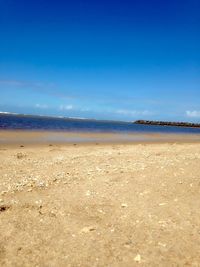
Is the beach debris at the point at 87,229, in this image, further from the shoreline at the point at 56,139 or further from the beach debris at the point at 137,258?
the shoreline at the point at 56,139

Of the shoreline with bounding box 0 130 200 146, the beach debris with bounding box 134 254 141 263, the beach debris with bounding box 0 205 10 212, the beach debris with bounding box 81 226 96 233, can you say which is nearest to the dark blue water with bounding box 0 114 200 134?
the shoreline with bounding box 0 130 200 146

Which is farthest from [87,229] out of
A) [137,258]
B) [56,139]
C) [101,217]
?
[56,139]

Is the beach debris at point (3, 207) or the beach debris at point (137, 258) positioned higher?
the beach debris at point (3, 207)

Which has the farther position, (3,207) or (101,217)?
(3,207)

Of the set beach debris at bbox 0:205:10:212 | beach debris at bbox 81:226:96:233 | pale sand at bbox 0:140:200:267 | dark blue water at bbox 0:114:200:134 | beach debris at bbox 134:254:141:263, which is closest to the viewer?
beach debris at bbox 134:254:141:263

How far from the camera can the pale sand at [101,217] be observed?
190 inches

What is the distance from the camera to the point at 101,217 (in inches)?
244

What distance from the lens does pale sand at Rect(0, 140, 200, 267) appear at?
4.82m

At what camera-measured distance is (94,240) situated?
5.27 metres

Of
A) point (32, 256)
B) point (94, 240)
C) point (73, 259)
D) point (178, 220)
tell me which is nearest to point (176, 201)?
point (178, 220)

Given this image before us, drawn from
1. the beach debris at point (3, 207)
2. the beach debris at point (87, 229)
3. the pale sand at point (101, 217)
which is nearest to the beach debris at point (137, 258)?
the pale sand at point (101, 217)

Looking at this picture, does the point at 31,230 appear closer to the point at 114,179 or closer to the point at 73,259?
the point at 73,259

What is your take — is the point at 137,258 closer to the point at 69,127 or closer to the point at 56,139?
the point at 56,139

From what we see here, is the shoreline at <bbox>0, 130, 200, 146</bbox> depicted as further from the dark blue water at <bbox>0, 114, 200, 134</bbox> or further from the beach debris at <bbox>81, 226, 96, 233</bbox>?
the beach debris at <bbox>81, 226, 96, 233</bbox>
